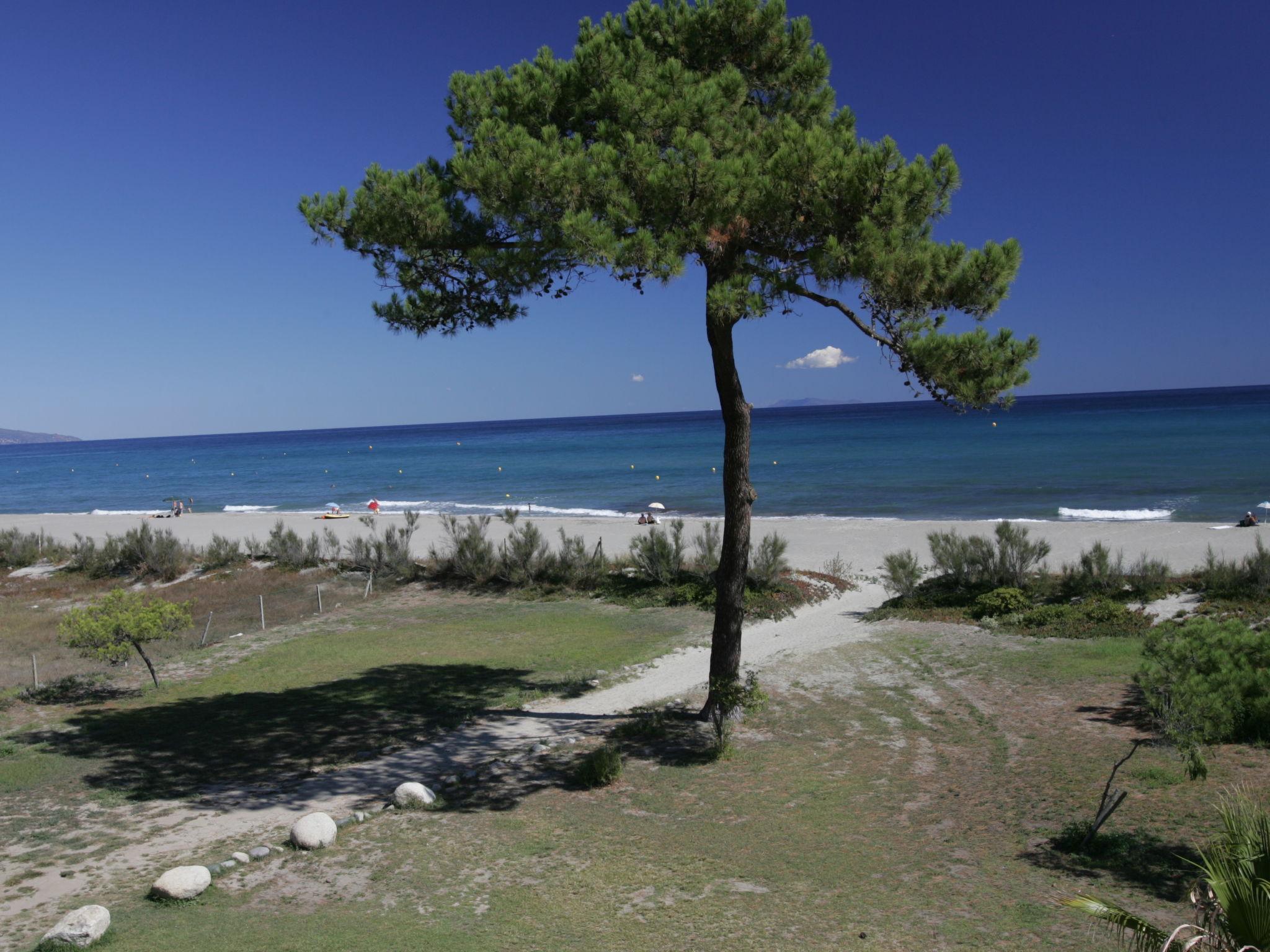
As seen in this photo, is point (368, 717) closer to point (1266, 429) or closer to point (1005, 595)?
point (1005, 595)

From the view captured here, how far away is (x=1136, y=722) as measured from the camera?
834 cm

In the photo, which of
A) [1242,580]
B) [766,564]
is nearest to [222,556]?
[766,564]

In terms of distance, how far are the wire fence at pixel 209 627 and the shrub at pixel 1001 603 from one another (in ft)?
39.7

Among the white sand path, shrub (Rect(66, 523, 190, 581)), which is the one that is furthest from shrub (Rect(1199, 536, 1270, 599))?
shrub (Rect(66, 523, 190, 581))

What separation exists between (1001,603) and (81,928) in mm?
13100

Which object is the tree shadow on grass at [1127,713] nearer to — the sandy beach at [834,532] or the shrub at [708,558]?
the shrub at [708,558]

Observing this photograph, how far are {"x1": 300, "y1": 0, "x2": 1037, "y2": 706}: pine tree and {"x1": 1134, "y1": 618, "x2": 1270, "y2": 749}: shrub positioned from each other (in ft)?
8.24

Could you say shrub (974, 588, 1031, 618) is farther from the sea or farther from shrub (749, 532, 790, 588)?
the sea

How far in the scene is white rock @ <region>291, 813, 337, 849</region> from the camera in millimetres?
6379

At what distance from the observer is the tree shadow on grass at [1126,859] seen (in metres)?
5.10

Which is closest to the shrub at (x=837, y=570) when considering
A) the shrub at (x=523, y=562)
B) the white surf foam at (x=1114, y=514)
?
the shrub at (x=523, y=562)

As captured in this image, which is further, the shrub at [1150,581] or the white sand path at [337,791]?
the shrub at [1150,581]

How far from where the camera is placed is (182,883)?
554cm

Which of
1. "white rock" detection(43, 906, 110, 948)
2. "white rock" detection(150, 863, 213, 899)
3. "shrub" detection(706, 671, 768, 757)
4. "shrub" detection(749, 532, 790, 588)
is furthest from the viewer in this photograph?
"shrub" detection(749, 532, 790, 588)
